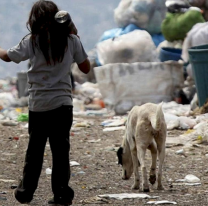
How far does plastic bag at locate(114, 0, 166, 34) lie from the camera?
13.7 metres

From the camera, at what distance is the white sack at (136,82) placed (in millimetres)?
11039

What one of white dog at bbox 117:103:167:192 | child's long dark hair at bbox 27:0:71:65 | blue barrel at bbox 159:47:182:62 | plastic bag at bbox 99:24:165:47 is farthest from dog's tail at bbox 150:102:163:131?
plastic bag at bbox 99:24:165:47

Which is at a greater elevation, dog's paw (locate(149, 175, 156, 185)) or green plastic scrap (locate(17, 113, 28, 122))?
green plastic scrap (locate(17, 113, 28, 122))

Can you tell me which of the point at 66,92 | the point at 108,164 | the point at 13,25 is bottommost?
the point at 108,164

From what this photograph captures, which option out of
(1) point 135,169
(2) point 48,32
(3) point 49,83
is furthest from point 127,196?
(2) point 48,32

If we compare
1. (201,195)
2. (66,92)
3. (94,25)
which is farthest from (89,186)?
(94,25)

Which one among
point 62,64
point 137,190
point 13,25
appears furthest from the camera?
point 13,25

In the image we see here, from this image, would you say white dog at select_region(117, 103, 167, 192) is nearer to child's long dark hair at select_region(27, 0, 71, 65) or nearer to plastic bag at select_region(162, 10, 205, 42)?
child's long dark hair at select_region(27, 0, 71, 65)

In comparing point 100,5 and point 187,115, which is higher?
point 100,5

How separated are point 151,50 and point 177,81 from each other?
1002mm

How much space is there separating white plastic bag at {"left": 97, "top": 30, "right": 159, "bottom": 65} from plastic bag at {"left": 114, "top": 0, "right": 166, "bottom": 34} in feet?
5.20

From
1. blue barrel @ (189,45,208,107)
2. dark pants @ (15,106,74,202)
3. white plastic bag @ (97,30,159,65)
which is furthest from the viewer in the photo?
white plastic bag @ (97,30,159,65)

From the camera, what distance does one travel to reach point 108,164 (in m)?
6.52

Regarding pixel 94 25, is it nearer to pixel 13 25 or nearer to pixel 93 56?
pixel 93 56
